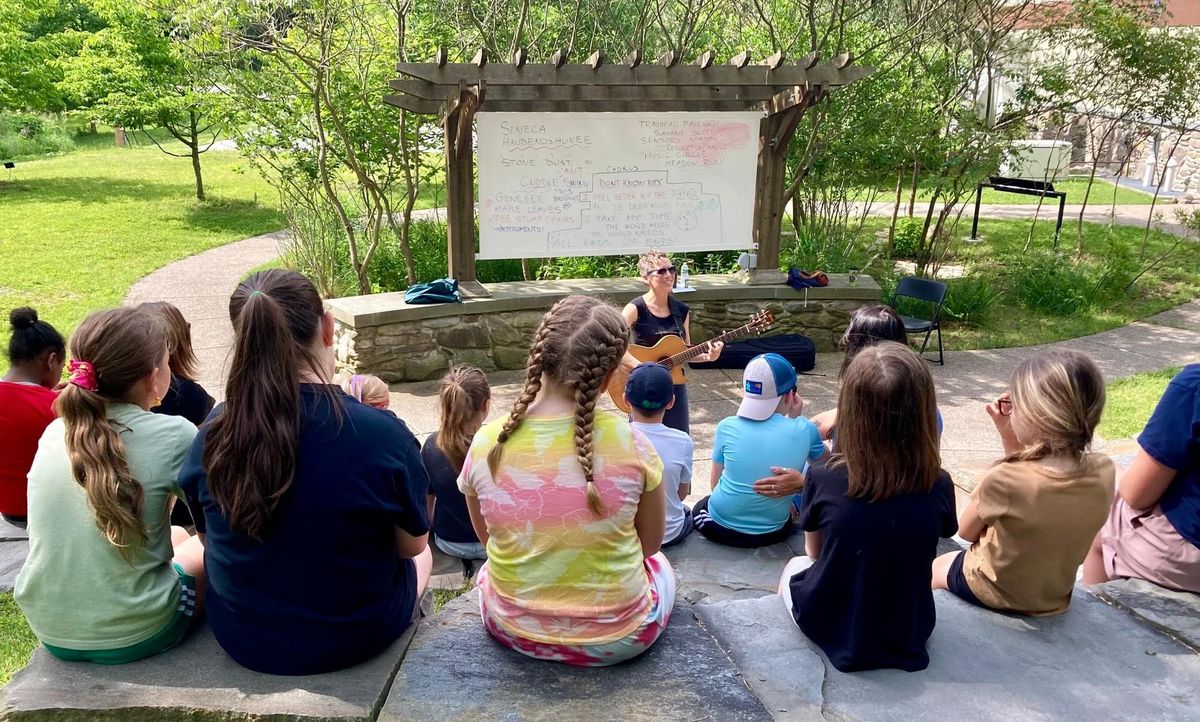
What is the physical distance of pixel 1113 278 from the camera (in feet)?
32.4

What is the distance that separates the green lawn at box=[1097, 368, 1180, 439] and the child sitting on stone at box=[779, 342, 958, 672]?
3985mm

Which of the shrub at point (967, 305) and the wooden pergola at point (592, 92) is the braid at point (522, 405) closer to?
the wooden pergola at point (592, 92)

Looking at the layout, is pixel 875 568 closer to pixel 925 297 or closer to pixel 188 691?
pixel 188 691

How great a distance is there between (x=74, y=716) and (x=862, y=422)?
2085 mm

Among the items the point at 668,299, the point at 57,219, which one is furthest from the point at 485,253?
the point at 57,219

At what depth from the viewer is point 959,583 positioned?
2906 millimetres

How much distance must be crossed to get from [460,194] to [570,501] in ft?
16.6

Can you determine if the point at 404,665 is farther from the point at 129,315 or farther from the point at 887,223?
the point at 887,223

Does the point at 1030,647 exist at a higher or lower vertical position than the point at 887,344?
lower

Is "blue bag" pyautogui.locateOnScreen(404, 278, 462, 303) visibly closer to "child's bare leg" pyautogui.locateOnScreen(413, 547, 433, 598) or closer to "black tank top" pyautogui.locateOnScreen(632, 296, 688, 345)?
"black tank top" pyautogui.locateOnScreen(632, 296, 688, 345)

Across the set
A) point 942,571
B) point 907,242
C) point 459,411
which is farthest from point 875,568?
point 907,242

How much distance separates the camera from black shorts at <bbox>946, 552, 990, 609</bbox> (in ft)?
9.41

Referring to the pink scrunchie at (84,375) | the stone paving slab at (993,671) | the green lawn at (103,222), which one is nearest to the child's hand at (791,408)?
the stone paving slab at (993,671)

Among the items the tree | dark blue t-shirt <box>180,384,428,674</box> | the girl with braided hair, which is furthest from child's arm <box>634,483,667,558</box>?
the tree
